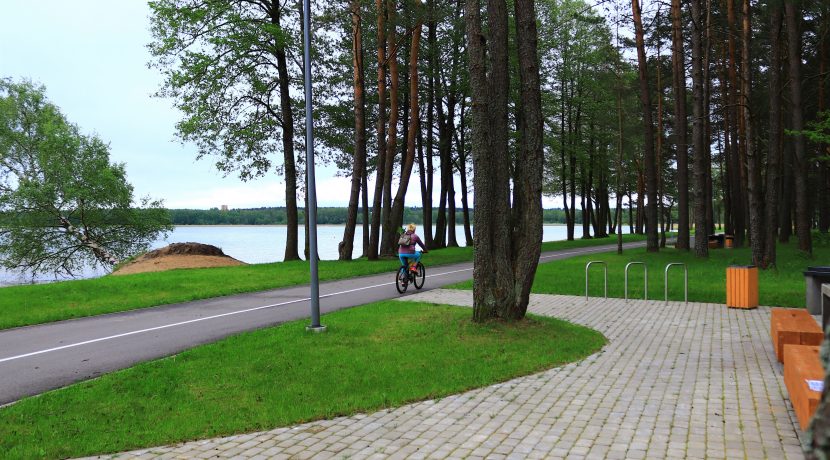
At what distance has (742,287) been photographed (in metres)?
11.7

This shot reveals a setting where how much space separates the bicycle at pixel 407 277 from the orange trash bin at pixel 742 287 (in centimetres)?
731

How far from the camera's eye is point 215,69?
2155 cm

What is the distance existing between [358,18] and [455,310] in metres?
15.4

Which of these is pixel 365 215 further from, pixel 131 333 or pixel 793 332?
pixel 793 332

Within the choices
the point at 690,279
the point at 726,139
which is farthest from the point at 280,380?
the point at 726,139

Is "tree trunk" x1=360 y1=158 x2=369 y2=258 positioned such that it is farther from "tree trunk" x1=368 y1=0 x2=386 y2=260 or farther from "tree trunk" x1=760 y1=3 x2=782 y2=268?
"tree trunk" x1=760 y1=3 x2=782 y2=268

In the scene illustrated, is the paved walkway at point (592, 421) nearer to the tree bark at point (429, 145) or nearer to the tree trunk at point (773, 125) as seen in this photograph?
the tree trunk at point (773, 125)

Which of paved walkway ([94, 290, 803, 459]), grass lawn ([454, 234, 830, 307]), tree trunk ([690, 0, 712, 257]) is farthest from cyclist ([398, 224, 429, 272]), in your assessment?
tree trunk ([690, 0, 712, 257])

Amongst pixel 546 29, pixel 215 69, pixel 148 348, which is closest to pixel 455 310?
pixel 148 348

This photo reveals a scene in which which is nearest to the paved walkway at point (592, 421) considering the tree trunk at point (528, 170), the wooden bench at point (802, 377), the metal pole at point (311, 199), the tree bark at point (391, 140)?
the wooden bench at point (802, 377)

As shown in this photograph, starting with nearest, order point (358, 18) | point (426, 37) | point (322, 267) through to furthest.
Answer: point (322, 267) < point (358, 18) < point (426, 37)

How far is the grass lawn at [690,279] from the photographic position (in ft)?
44.2

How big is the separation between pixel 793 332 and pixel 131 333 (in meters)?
9.90

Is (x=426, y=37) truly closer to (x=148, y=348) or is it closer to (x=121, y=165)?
(x=121, y=165)
